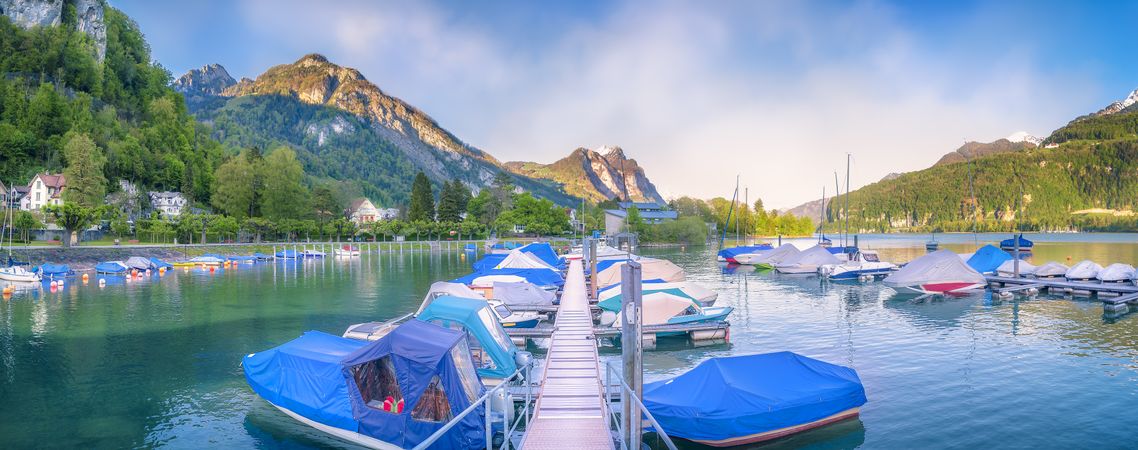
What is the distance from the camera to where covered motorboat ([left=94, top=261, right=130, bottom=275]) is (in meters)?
65.9

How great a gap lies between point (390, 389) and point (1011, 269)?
192 feet

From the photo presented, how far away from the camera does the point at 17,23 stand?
5271 inches

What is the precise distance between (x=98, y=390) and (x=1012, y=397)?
3116cm

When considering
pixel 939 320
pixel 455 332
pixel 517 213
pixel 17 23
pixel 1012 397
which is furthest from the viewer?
pixel 517 213

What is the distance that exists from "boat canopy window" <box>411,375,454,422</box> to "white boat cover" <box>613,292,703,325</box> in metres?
15.7

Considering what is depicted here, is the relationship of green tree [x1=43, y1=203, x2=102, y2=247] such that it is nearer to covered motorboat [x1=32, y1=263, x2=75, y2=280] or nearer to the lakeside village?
the lakeside village

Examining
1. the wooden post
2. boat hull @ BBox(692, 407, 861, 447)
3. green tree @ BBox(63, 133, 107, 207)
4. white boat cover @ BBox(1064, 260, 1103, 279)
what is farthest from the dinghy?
green tree @ BBox(63, 133, 107, 207)

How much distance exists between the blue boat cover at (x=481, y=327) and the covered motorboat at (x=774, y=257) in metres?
58.2

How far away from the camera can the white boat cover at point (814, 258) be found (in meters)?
67.3

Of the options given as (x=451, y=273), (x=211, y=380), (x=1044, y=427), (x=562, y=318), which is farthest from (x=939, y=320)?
(x=451, y=273)

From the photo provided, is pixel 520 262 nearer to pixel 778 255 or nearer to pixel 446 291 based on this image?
pixel 446 291

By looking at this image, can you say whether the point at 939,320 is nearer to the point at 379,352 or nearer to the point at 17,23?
the point at 379,352

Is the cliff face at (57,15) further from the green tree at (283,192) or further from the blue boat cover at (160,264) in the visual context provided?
the blue boat cover at (160,264)

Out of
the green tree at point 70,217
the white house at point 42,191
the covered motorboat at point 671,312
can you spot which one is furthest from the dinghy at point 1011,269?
the white house at point 42,191
